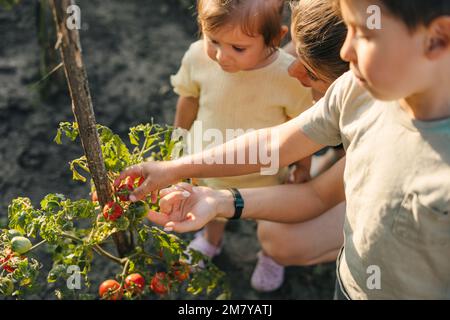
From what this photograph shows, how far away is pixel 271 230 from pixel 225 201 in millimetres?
385

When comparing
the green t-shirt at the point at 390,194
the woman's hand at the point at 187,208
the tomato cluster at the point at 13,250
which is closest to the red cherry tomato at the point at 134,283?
the woman's hand at the point at 187,208

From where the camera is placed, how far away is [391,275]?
43.6 inches

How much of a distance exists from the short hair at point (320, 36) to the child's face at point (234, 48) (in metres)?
0.17

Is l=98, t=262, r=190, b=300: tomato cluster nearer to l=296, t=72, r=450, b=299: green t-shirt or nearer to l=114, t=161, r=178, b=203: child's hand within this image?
l=114, t=161, r=178, b=203: child's hand

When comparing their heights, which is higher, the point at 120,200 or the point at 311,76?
the point at 311,76

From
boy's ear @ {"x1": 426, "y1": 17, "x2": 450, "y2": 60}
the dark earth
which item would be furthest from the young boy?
the dark earth

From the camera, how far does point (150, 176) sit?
1272 mm

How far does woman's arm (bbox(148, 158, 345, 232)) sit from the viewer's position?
1.34 m

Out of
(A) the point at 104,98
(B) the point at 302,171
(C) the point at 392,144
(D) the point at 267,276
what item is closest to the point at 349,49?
(C) the point at 392,144

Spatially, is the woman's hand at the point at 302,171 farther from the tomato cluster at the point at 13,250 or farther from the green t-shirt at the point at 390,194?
the tomato cluster at the point at 13,250

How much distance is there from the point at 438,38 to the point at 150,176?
67cm

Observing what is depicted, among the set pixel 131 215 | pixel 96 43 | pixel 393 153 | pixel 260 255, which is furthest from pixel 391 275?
pixel 96 43

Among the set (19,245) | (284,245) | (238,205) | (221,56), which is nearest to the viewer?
(19,245)

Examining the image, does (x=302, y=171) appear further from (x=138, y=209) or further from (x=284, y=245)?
(x=138, y=209)
